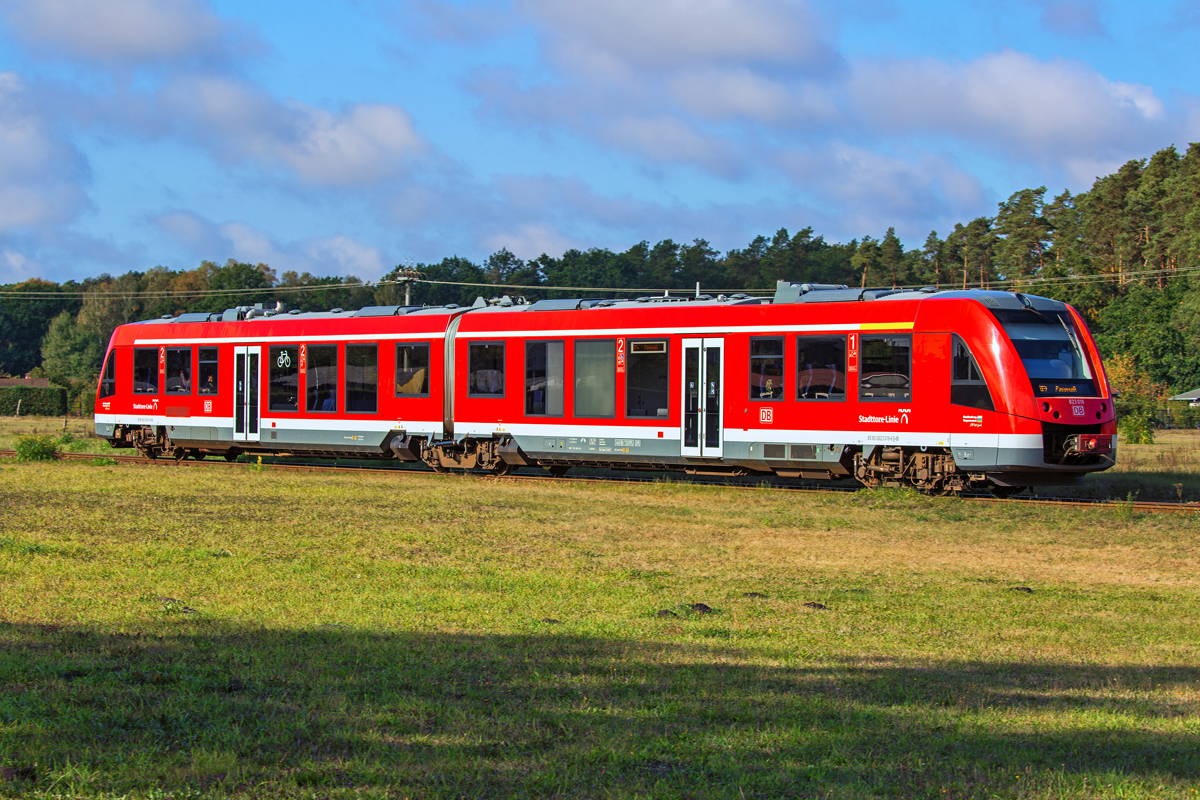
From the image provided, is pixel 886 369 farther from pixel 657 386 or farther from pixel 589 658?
pixel 589 658

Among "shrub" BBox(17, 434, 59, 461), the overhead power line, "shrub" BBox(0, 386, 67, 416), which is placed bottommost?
"shrub" BBox(17, 434, 59, 461)

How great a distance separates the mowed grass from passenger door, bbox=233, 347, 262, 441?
32.4 ft

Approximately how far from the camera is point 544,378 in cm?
2228

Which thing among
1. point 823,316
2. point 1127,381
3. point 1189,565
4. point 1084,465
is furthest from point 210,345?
point 1127,381

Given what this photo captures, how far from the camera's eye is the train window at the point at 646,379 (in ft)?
69.1

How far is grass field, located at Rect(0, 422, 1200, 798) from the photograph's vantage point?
5301 mm

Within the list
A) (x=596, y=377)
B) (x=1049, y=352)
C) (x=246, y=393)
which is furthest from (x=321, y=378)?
(x=1049, y=352)

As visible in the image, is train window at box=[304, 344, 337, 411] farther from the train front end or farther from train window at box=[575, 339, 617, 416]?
the train front end

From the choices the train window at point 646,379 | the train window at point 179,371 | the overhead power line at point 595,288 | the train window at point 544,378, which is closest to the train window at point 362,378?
the train window at point 544,378

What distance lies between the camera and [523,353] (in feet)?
73.6

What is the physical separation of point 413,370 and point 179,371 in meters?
7.06

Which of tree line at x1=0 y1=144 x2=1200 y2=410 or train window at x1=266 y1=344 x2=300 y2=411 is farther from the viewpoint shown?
tree line at x1=0 y1=144 x2=1200 y2=410

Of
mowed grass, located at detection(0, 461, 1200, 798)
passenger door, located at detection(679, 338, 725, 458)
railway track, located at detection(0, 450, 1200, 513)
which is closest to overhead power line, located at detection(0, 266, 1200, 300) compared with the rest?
railway track, located at detection(0, 450, 1200, 513)

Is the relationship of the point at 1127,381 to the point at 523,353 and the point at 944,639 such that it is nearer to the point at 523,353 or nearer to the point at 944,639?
the point at 523,353
